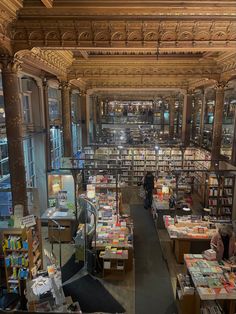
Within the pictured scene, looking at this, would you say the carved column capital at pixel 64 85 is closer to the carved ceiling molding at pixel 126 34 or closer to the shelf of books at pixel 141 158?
the carved ceiling molding at pixel 126 34

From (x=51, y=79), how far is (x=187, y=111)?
816cm

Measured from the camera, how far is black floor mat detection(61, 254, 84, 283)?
705 cm

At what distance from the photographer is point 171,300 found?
6.12 meters

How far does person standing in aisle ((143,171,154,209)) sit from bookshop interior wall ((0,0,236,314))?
50 mm

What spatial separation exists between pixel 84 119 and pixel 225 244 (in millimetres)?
11291

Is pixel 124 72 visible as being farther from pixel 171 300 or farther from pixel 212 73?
pixel 171 300

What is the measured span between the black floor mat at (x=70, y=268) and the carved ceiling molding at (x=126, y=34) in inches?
224

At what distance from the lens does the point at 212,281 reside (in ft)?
17.5

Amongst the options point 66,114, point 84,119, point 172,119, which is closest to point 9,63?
point 66,114

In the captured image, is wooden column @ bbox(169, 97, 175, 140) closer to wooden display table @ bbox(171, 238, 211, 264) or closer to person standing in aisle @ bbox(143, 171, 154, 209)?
person standing in aisle @ bbox(143, 171, 154, 209)

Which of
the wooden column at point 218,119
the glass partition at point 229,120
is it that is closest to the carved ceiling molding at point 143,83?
the glass partition at point 229,120

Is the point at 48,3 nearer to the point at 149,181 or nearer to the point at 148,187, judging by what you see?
the point at 149,181

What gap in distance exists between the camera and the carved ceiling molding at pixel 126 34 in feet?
15.5

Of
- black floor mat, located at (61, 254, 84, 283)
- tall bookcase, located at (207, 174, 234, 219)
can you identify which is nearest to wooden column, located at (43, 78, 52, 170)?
black floor mat, located at (61, 254, 84, 283)
